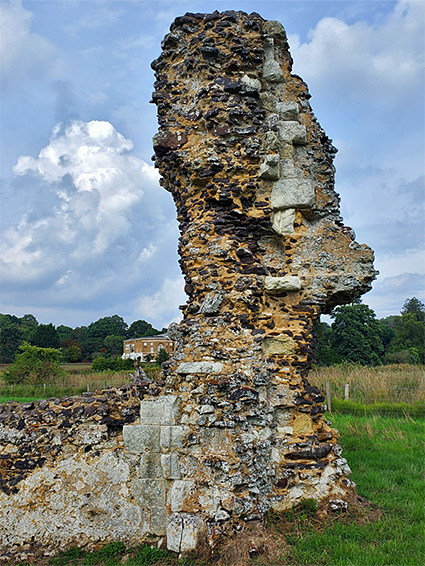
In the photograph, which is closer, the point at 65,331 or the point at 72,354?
the point at 72,354

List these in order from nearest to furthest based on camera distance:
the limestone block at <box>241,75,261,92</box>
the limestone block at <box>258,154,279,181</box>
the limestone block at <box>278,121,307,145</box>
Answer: the limestone block at <box>258,154,279,181</box> → the limestone block at <box>241,75,261,92</box> → the limestone block at <box>278,121,307,145</box>

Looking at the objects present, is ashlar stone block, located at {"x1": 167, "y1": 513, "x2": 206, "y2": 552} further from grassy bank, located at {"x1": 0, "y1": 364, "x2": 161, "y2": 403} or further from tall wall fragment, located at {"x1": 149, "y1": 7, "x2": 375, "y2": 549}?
grassy bank, located at {"x1": 0, "y1": 364, "x2": 161, "y2": 403}

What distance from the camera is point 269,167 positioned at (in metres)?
5.90

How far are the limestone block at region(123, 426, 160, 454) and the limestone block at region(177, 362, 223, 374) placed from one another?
71cm

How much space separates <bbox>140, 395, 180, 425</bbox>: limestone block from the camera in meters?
5.00

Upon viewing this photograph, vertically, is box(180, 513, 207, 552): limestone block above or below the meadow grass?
below

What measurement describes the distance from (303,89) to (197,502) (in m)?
5.78

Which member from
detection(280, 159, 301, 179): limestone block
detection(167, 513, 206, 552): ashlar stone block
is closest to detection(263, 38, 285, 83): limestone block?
detection(280, 159, 301, 179): limestone block

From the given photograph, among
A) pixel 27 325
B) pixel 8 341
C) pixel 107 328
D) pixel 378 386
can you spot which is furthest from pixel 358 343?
pixel 27 325

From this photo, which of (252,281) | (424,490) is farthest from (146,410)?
(424,490)

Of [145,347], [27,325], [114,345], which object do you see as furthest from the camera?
[27,325]

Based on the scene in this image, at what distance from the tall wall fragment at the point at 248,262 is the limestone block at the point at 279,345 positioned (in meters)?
0.01

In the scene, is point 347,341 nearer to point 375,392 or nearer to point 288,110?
point 375,392

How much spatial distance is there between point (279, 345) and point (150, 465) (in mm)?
2065
